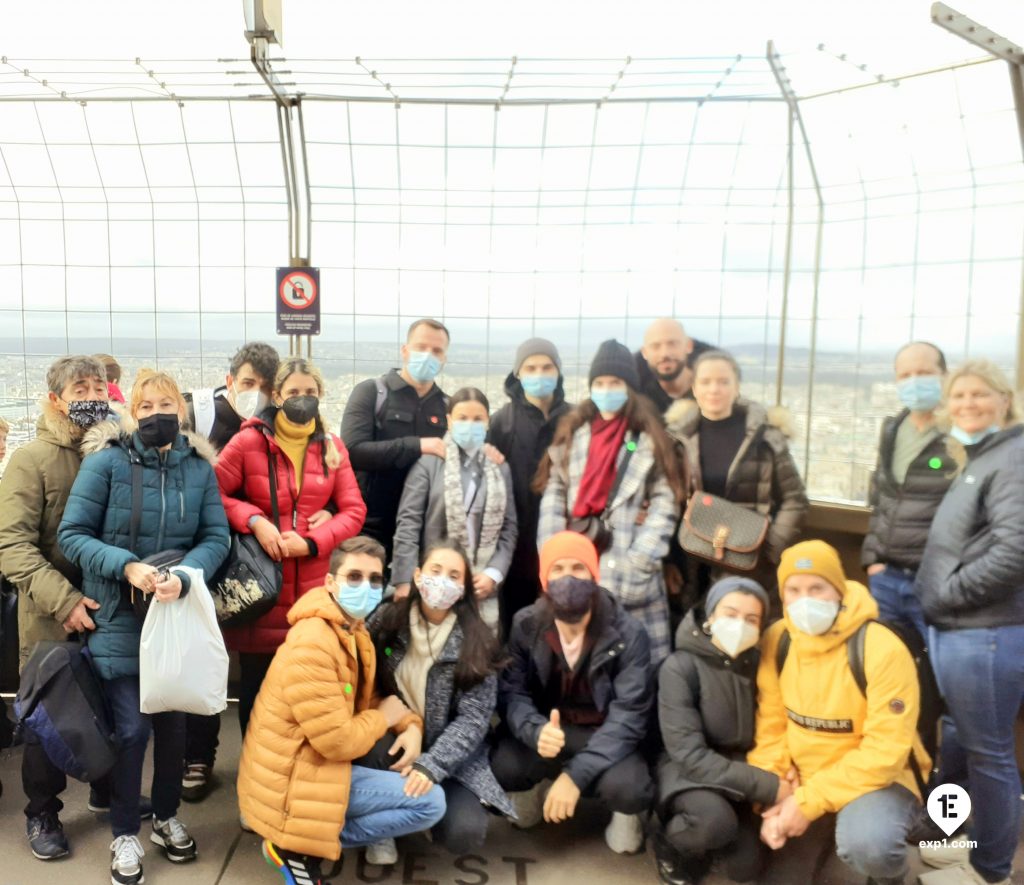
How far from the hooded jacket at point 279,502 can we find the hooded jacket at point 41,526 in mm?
519

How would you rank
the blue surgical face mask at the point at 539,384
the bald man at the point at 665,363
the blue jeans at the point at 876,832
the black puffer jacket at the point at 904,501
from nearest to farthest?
the blue jeans at the point at 876,832 → the black puffer jacket at the point at 904,501 → the blue surgical face mask at the point at 539,384 → the bald man at the point at 665,363

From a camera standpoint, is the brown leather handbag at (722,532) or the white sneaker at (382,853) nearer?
the white sneaker at (382,853)

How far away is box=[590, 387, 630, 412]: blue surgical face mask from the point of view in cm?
337

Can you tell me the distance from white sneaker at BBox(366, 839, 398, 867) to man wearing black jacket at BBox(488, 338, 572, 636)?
39.4 inches

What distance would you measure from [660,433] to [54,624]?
7.91 feet

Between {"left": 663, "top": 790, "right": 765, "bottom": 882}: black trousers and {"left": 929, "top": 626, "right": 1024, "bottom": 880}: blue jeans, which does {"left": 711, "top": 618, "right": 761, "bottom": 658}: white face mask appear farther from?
{"left": 929, "top": 626, "right": 1024, "bottom": 880}: blue jeans

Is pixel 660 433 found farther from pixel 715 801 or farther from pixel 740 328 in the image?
pixel 715 801

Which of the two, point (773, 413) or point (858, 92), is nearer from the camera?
point (773, 413)

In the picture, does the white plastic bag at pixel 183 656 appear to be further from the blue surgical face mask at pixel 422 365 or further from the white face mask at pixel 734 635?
the white face mask at pixel 734 635

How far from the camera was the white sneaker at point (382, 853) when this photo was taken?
297 centimetres

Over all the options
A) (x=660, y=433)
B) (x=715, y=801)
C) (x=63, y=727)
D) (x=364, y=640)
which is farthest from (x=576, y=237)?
→ (x=63, y=727)

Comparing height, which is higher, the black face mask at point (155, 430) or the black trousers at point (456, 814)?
the black face mask at point (155, 430)

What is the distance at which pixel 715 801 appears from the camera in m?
2.89

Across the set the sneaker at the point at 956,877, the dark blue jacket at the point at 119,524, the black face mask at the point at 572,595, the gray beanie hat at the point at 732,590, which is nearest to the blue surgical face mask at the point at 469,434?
the black face mask at the point at 572,595
